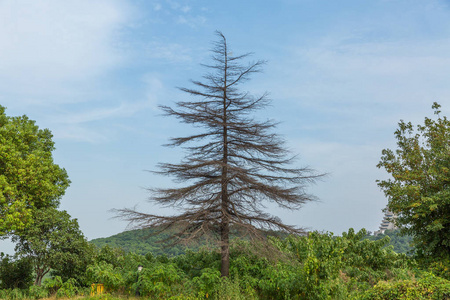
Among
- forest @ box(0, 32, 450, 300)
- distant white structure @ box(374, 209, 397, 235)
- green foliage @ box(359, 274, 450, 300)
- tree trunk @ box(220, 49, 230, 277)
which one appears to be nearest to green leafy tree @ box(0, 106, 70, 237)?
forest @ box(0, 32, 450, 300)

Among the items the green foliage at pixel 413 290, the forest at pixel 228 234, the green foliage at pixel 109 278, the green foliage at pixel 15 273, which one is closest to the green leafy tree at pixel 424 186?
the forest at pixel 228 234

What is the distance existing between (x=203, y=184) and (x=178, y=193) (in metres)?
0.96

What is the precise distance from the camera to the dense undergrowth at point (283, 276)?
10734mm

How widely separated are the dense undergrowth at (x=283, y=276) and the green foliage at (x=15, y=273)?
292 cm

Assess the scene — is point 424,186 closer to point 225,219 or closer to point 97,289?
point 225,219

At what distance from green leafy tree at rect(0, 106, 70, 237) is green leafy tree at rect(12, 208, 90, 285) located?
69 cm

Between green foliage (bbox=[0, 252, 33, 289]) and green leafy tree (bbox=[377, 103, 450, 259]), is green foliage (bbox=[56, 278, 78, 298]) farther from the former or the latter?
green leafy tree (bbox=[377, 103, 450, 259])

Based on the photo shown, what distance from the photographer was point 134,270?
14117mm

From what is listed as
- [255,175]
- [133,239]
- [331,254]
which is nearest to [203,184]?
[255,175]

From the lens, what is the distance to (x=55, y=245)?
17047 millimetres

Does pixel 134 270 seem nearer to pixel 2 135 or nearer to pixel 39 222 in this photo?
pixel 39 222

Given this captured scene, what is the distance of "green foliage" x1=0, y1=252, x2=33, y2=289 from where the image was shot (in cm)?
1862

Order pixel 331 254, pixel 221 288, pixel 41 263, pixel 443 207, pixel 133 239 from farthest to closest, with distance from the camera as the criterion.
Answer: pixel 133 239 < pixel 41 263 < pixel 443 207 < pixel 221 288 < pixel 331 254

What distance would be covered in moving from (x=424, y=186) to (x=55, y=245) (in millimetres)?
16378
